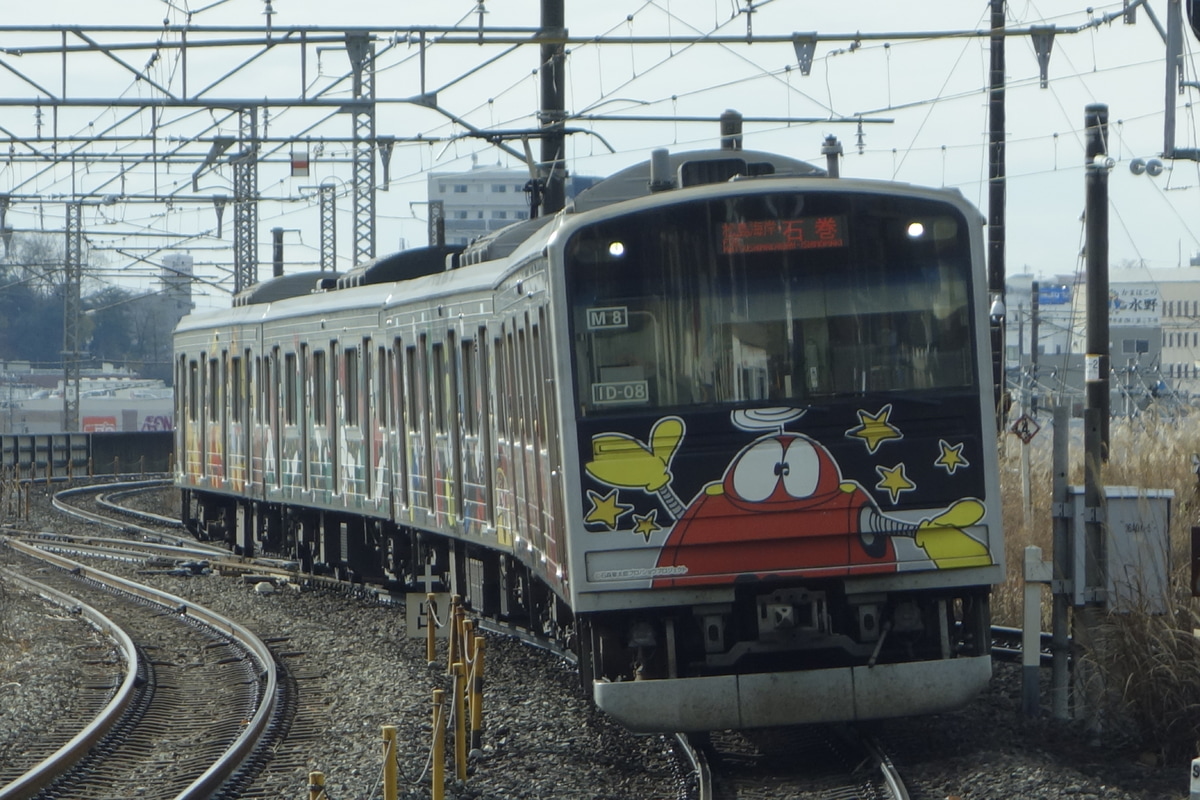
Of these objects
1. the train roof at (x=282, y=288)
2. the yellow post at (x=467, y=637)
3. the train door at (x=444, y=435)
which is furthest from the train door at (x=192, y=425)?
the yellow post at (x=467, y=637)

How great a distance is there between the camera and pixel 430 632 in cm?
1284

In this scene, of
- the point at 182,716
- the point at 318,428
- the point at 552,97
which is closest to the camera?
the point at 182,716

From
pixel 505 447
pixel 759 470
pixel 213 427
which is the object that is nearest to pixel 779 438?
pixel 759 470

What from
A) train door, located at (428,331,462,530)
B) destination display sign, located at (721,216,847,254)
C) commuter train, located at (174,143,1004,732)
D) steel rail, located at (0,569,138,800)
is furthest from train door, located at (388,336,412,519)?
destination display sign, located at (721,216,847,254)

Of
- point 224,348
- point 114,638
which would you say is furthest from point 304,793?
point 224,348

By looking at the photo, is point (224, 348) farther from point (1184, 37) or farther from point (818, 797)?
point (818, 797)

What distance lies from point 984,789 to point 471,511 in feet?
21.4

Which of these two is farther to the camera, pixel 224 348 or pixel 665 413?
pixel 224 348

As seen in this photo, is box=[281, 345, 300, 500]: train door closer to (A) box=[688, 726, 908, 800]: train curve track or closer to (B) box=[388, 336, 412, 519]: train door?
(B) box=[388, 336, 412, 519]: train door

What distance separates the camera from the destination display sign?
8781 millimetres

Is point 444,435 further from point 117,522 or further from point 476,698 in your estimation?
point 117,522

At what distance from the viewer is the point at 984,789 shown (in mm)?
7965

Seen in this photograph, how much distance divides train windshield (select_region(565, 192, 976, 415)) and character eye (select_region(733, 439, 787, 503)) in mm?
239

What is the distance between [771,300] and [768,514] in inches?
41.0
